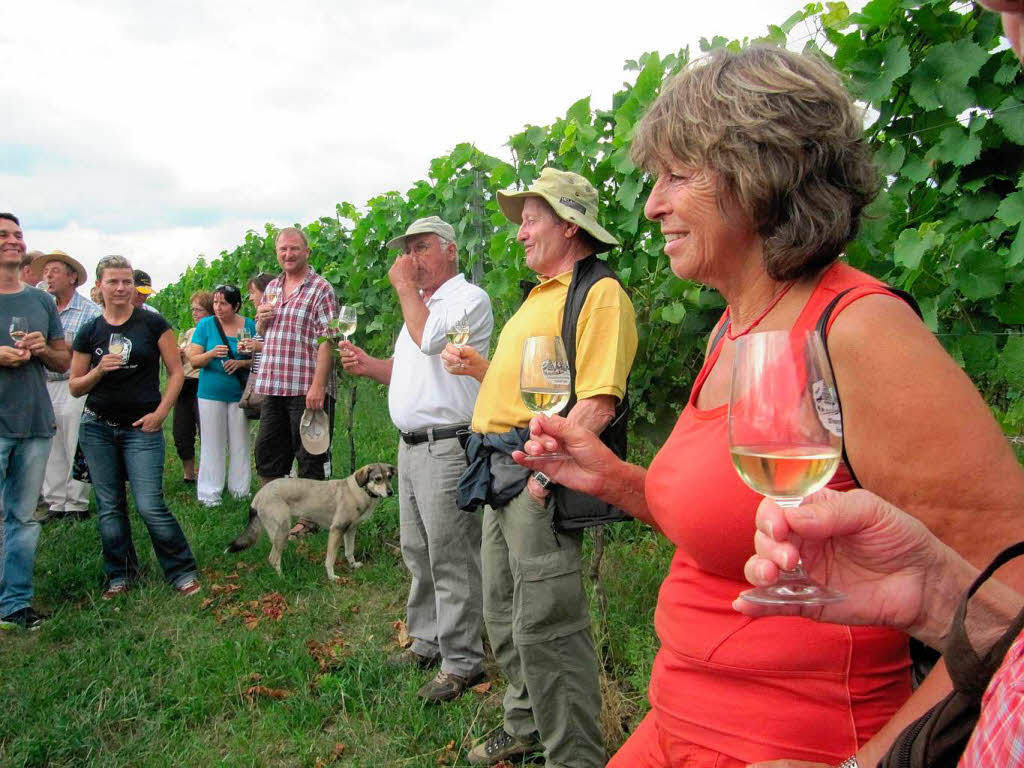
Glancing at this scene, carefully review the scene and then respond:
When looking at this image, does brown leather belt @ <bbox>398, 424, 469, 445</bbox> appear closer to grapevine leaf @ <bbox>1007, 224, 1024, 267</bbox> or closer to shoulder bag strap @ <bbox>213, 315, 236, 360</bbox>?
grapevine leaf @ <bbox>1007, 224, 1024, 267</bbox>

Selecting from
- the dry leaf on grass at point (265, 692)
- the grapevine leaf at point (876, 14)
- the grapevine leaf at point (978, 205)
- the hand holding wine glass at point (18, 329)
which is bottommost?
the dry leaf on grass at point (265, 692)

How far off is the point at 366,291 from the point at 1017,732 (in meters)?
8.66

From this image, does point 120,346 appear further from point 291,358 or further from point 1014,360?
point 1014,360

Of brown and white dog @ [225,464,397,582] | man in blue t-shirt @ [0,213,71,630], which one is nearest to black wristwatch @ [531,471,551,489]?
brown and white dog @ [225,464,397,582]

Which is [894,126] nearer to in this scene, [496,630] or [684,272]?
[684,272]

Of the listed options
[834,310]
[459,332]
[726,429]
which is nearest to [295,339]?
[459,332]

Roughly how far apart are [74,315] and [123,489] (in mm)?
2351

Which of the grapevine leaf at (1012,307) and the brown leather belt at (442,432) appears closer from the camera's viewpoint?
the grapevine leaf at (1012,307)

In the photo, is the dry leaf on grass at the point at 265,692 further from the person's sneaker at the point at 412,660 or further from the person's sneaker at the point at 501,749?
the person's sneaker at the point at 501,749

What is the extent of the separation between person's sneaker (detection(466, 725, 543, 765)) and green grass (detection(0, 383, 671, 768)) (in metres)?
0.13

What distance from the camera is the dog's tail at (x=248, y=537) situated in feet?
20.2

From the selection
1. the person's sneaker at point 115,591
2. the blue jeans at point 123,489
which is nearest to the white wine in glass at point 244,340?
the blue jeans at point 123,489

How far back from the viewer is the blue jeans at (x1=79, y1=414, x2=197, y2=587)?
5340 millimetres

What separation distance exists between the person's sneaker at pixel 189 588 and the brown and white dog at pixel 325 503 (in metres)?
0.60
